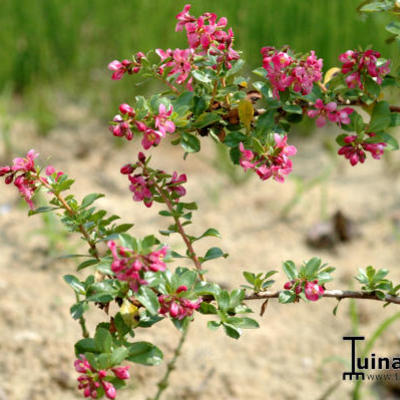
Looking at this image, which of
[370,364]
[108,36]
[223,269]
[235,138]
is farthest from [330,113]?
[108,36]

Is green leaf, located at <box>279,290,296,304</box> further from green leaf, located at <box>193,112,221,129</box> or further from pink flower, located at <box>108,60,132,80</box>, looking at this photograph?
pink flower, located at <box>108,60,132,80</box>

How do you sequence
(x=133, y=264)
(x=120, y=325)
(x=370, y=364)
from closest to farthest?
(x=133, y=264)
(x=120, y=325)
(x=370, y=364)

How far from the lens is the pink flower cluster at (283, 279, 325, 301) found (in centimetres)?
117

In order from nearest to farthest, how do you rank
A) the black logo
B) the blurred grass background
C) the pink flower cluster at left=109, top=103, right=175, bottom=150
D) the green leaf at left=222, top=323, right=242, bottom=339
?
1. the pink flower cluster at left=109, top=103, right=175, bottom=150
2. the green leaf at left=222, top=323, right=242, bottom=339
3. the black logo
4. the blurred grass background

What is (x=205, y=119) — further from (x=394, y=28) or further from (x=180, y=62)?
(x=394, y=28)

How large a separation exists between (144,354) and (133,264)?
227mm

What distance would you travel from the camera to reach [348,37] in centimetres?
328

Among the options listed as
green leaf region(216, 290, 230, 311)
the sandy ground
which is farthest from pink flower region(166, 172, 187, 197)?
the sandy ground

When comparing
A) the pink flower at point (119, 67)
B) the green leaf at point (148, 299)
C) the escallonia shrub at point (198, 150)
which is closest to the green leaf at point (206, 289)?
the escallonia shrub at point (198, 150)

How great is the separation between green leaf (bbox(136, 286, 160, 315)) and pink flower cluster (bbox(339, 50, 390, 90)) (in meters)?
0.62

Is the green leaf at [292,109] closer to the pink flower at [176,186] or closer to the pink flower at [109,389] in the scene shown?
the pink flower at [176,186]

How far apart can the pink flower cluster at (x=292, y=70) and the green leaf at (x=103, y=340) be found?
564 millimetres

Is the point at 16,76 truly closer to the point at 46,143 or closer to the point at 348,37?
the point at 46,143

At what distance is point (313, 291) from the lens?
1.17 metres
